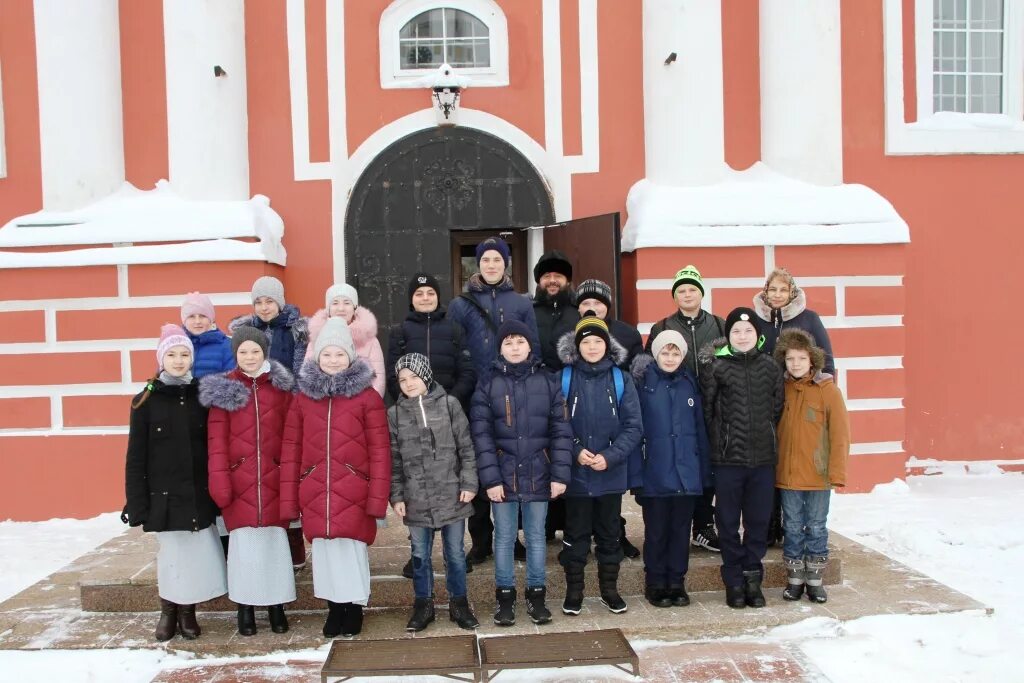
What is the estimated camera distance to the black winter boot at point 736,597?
465 cm

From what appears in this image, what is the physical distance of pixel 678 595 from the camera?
4.71 meters

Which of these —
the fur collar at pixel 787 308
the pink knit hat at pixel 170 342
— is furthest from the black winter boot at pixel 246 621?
the fur collar at pixel 787 308

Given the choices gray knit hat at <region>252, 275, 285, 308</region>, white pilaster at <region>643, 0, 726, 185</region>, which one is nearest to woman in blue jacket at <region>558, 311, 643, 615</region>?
gray knit hat at <region>252, 275, 285, 308</region>

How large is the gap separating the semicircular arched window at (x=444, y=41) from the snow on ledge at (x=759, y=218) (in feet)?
6.64

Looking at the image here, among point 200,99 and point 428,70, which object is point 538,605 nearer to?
point 428,70

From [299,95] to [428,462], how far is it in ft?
15.3

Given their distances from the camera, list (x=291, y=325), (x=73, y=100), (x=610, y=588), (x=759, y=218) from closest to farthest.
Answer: (x=610, y=588)
(x=291, y=325)
(x=759, y=218)
(x=73, y=100)

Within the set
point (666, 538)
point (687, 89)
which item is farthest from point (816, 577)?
point (687, 89)

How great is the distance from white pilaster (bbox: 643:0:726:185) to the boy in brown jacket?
318 centimetres

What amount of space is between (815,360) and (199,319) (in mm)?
3277

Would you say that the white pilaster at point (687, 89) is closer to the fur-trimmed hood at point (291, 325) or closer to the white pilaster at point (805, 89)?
the white pilaster at point (805, 89)

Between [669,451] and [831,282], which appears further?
[831,282]

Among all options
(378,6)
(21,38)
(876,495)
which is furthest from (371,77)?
(876,495)

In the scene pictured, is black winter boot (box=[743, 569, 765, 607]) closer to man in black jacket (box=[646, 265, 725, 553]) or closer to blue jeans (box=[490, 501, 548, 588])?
man in black jacket (box=[646, 265, 725, 553])
